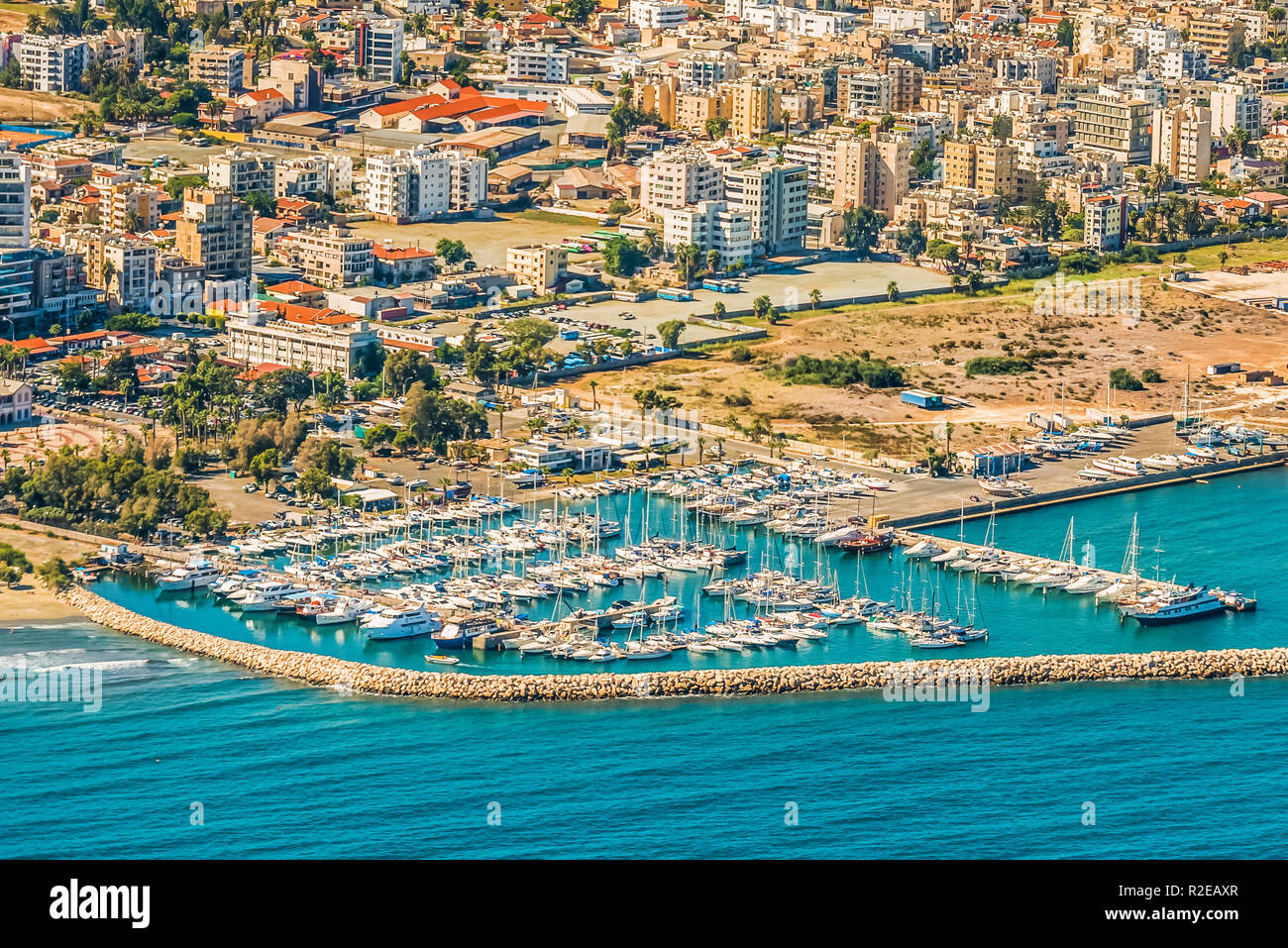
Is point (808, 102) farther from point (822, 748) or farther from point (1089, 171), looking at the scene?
point (822, 748)

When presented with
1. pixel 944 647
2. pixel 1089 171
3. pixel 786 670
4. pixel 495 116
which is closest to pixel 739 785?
pixel 786 670

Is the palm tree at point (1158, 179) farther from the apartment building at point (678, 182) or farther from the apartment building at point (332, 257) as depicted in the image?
the apartment building at point (332, 257)

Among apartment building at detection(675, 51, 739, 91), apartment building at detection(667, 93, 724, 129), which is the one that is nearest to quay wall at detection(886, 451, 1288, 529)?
apartment building at detection(667, 93, 724, 129)

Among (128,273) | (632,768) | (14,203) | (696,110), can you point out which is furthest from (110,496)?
(696,110)

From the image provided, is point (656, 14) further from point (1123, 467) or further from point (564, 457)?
point (564, 457)

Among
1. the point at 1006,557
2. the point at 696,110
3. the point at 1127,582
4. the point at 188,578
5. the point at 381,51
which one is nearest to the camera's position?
the point at 188,578

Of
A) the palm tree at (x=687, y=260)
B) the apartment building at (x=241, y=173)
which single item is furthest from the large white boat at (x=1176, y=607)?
the apartment building at (x=241, y=173)
